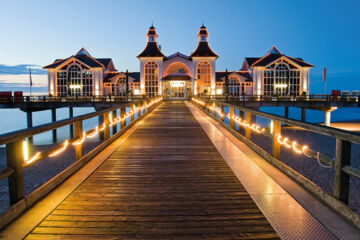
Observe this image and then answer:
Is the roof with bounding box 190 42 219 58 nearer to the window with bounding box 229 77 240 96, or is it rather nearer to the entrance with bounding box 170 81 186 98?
the window with bounding box 229 77 240 96

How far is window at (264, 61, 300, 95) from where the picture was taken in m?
45.5

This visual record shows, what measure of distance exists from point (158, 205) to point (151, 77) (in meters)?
44.6

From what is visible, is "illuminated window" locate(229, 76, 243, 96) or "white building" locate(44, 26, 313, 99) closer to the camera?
"white building" locate(44, 26, 313, 99)

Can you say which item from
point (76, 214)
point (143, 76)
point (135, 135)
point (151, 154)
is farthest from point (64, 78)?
point (76, 214)

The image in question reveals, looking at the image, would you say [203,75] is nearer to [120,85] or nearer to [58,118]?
[120,85]

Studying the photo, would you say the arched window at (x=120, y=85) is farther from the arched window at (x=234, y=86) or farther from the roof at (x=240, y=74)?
the arched window at (x=234, y=86)

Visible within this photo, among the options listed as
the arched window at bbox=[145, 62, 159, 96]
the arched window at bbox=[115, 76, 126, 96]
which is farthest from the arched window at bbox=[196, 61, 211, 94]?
the arched window at bbox=[115, 76, 126, 96]

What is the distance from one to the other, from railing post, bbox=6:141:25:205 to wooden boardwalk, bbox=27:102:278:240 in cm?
49

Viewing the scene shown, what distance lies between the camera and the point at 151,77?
4728cm

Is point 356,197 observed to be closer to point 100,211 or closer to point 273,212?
point 273,212

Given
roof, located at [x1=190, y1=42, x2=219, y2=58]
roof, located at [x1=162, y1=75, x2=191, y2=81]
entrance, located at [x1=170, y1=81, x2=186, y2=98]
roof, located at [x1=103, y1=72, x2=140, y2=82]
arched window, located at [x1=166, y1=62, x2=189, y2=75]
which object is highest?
roof, located at [x1=190, y1=42, x2=219, y2=58]

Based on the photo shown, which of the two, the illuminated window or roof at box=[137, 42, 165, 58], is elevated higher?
roof at box=[137, 42, 165, 58]

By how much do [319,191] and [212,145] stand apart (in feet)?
13.6

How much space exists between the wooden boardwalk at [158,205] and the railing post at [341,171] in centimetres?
101
